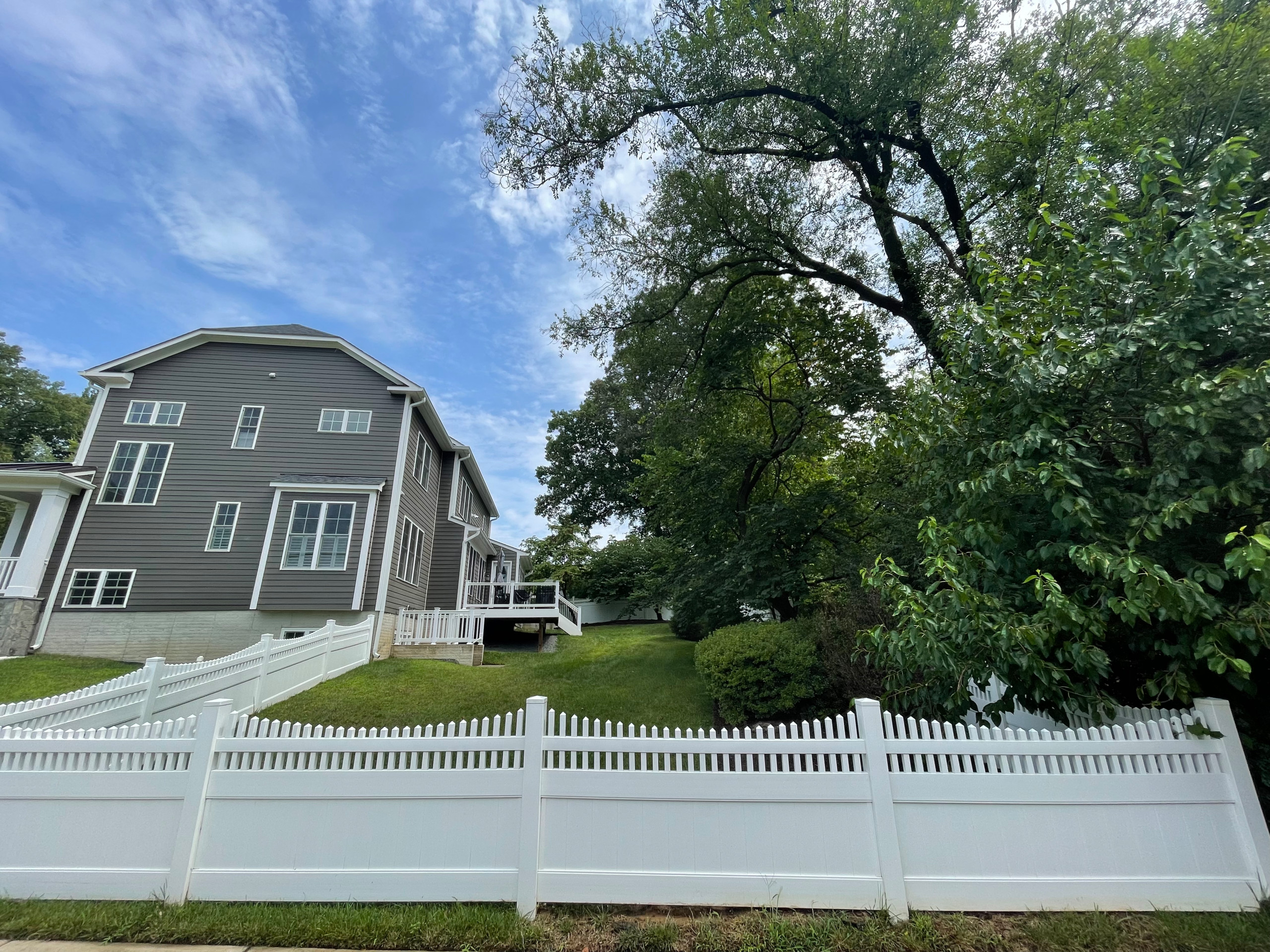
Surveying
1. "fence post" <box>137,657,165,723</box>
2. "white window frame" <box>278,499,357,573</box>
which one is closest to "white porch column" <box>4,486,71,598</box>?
"white window frame" <box>278,499,357,573</box>

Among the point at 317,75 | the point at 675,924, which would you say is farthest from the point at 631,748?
the point at 317,75

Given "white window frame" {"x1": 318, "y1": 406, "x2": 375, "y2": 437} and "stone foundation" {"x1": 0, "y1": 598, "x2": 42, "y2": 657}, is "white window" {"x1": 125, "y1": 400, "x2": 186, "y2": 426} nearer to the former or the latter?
"white window frame" {"x1": 318, "y1": 406, "x2": 375, "y2": 437}

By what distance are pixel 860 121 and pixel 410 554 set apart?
46.6 feet

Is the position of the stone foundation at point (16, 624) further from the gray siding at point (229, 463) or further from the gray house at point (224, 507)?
the gray siding at point (229, 463)

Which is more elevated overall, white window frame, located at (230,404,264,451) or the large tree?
the large tree

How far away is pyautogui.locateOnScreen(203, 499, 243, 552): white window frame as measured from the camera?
12883 mm

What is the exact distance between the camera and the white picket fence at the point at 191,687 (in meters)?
5.37

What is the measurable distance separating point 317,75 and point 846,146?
943 centimetres

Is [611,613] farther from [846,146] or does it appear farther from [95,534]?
[846,146]

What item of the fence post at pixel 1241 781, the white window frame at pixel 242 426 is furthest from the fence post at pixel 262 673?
the fence post at pixel 1241 781

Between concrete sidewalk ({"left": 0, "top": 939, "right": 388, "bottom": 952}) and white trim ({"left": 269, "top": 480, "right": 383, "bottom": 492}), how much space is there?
1064 cm

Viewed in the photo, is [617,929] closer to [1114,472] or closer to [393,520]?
[1114,472]

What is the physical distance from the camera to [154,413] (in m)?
13.8

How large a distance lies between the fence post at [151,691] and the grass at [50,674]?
12.4ft
